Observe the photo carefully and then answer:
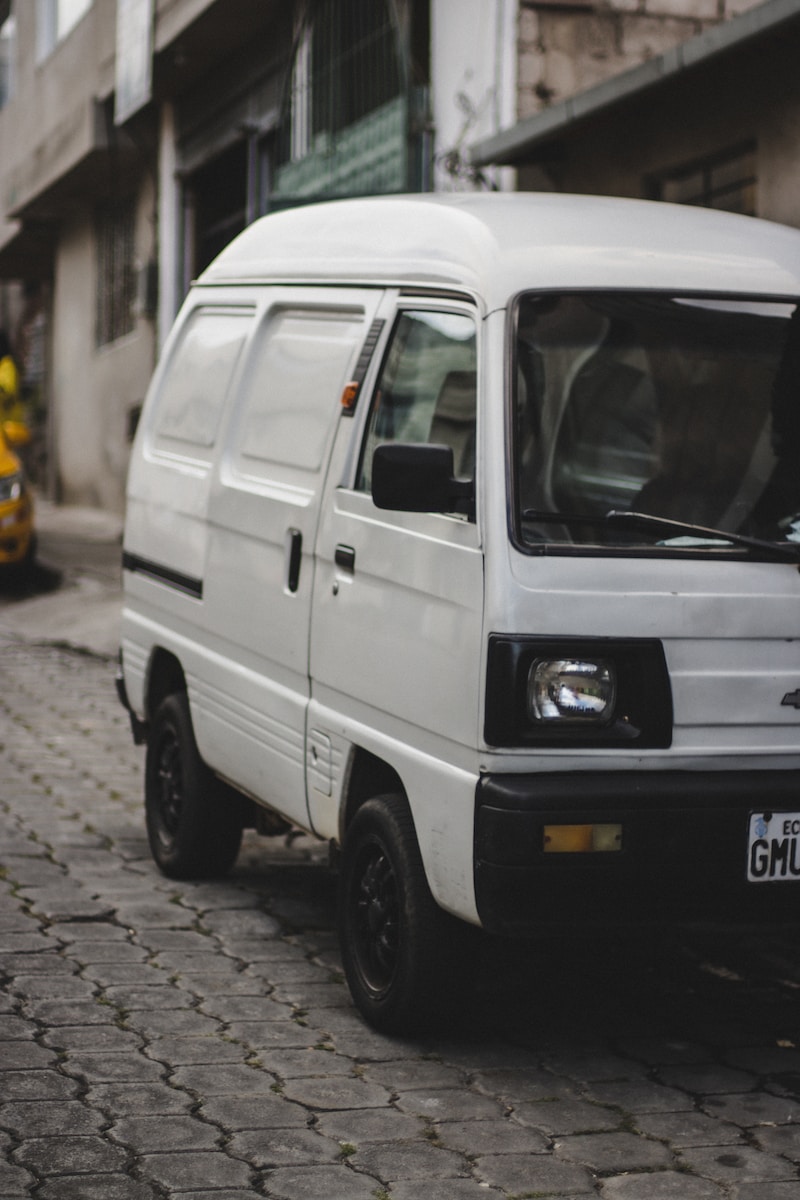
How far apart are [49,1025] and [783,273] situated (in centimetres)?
275

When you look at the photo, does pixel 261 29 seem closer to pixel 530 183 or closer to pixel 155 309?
pixel 155 309

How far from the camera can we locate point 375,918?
459 centimetres

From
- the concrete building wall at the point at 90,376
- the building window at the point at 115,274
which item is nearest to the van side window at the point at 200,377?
the concrete building wall at the point at 90,376

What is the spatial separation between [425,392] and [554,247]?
57 centimetres

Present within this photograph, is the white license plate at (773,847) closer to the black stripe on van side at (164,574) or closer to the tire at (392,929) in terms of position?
the tire at (392,929)

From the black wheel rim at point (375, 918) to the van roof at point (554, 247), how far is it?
59.1 inches

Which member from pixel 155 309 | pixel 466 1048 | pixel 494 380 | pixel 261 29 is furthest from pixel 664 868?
pixel 155 309

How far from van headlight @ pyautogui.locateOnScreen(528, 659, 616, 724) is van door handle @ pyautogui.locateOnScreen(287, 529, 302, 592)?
4.21ft

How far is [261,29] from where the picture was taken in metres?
15.4

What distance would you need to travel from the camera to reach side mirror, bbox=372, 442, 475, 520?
4.16 meters

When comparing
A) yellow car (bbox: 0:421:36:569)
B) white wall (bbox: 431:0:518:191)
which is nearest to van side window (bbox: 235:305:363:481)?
white wall (bbox: 431:0:518:191)

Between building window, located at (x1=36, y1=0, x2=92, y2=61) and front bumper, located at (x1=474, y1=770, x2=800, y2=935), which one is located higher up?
building window, located at (x1=36, y1=0, x2=92, y2=61)

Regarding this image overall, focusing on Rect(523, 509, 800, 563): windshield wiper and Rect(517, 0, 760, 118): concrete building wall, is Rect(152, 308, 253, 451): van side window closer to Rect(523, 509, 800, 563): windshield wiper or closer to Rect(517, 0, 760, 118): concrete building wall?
Rect(523, 509, 800, 563): windshield wiper

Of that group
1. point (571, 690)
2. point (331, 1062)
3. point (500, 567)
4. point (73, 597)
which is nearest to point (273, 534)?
point (500, 567)
